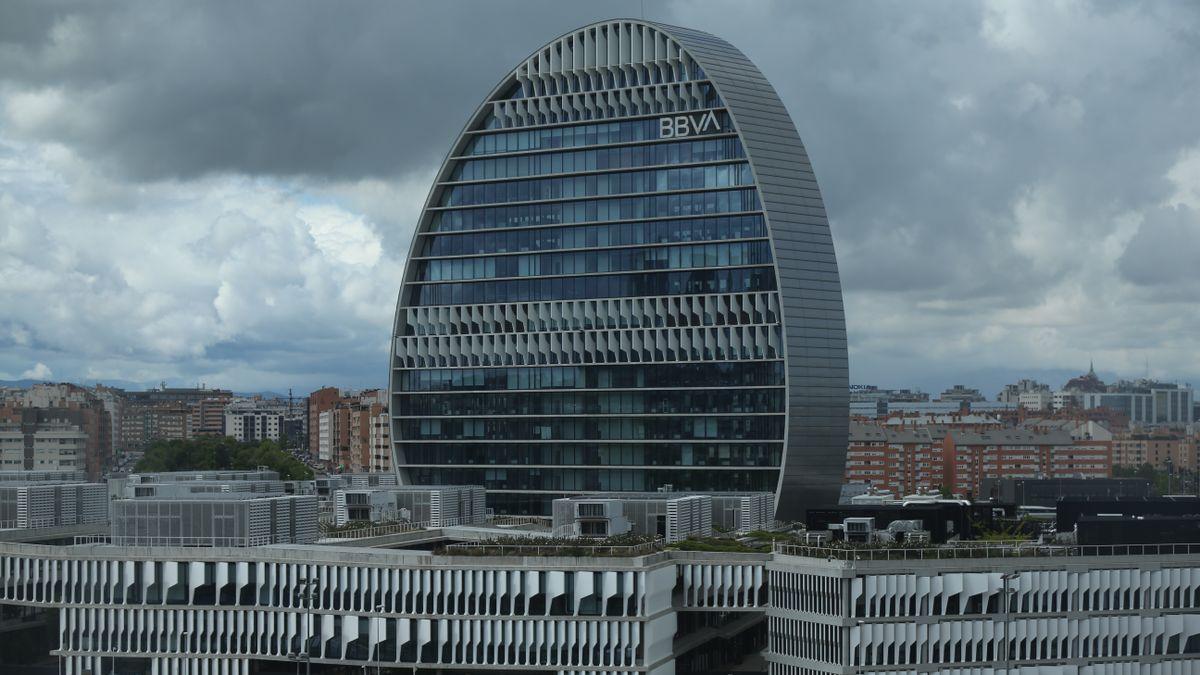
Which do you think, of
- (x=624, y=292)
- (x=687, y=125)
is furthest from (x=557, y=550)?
(x=687, y=125)

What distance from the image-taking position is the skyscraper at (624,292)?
500ft

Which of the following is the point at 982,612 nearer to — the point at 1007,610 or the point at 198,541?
the point at 1007,610

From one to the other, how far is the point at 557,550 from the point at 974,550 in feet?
89.7

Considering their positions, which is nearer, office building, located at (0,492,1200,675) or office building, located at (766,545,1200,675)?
office building, located at (766,545,1200,675)

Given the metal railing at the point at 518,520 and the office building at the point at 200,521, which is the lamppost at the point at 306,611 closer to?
the office building at the point at 200,521

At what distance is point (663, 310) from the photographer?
6206 inches

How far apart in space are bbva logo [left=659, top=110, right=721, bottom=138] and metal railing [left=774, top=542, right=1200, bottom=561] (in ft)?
207

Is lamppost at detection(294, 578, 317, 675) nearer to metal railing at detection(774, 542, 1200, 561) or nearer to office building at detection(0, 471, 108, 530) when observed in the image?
metal railing at detection(774, 542, 1200, 561)

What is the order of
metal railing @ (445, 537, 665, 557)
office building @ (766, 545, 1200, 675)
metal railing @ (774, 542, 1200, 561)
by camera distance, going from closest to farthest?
office building @ (766, 545, 1200, 675), metal railing @ (774, 542, 1200, 561), metal railing @ (445, 537, 665, 557)

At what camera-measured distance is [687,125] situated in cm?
15662

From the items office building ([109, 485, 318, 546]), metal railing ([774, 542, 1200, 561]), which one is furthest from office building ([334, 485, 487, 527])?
metal railing ([774, 542, 1200, 561])

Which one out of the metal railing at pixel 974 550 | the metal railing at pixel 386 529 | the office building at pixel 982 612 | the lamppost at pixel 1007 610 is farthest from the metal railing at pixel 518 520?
the lamppost at pixel 1007 610

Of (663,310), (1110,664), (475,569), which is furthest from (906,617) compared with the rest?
(663,310)

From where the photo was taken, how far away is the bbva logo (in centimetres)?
15512
